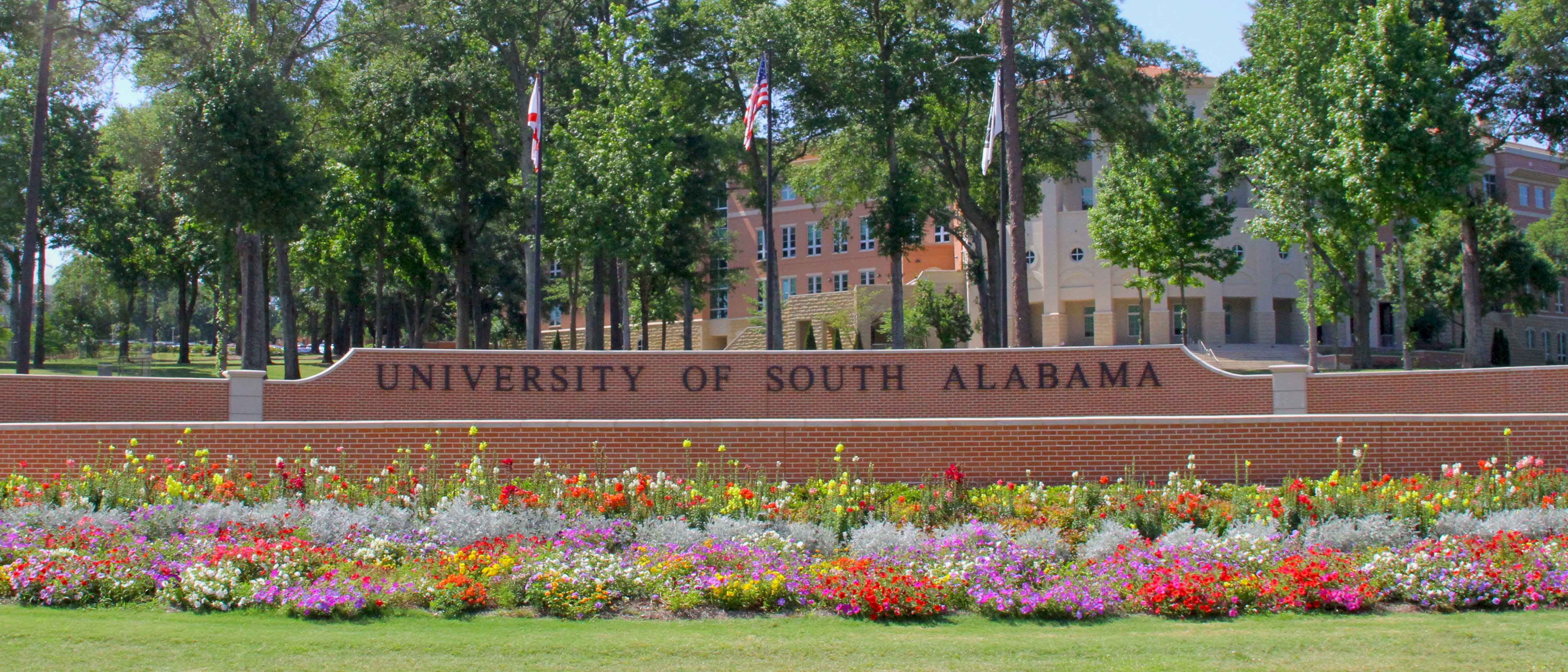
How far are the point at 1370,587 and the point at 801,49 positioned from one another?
24764 mm

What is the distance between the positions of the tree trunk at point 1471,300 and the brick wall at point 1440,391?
540 inches

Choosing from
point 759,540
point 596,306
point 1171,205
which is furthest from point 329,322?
point 759,540

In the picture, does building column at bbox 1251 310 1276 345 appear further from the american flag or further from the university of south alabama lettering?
the university of south alabama lettering

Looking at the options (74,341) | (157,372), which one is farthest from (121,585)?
(74,341)

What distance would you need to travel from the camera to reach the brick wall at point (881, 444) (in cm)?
1322

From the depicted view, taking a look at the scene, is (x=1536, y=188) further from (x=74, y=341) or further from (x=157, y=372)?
(x=74, y=341)

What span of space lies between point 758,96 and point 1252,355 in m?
32.9

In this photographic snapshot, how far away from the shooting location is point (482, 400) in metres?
18.6

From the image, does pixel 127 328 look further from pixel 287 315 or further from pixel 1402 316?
pixel 1402 316

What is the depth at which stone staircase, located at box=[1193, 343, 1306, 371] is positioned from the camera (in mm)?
44438

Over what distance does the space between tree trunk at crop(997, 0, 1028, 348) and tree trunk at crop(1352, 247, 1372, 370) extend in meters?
17.2

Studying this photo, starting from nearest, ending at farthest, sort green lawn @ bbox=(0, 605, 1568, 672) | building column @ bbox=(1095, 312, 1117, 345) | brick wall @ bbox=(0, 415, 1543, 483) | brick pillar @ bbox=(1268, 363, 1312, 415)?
green lawn @ bbox=(0, 605, 1568, 672) → brick wall @ bbox=(0, 415, 1543, 483) → brick pillar @ bbox=(1268, 363, 1312, 415) → building column @ bbox=(1095, 312, 1117, 345)

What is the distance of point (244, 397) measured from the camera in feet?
59.3

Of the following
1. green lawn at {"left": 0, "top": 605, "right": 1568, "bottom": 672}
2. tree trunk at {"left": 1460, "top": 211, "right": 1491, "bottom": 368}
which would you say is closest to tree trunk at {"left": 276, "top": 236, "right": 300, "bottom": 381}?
green lawn at {"left": 0, "top": 605, "right": 1568, "bottom": 672}
